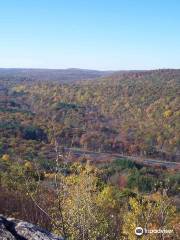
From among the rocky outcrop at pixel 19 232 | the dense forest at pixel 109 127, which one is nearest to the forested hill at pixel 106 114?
the dense forest at pixel 109 127

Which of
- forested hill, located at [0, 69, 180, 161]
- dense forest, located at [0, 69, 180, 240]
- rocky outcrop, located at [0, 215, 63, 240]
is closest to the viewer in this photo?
rocky outcrop, located at [0, 215, 63, 240]

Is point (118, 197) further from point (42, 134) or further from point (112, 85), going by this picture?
point (112, 85)

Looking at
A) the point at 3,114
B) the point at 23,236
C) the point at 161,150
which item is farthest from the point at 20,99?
the point at 23,236

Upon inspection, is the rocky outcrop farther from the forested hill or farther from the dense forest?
the forested hill

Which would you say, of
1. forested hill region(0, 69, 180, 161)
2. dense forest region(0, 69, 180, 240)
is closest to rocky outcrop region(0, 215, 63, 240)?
dense forest region(0, 69, 180, 240)

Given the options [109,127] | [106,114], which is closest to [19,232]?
[109,127]
